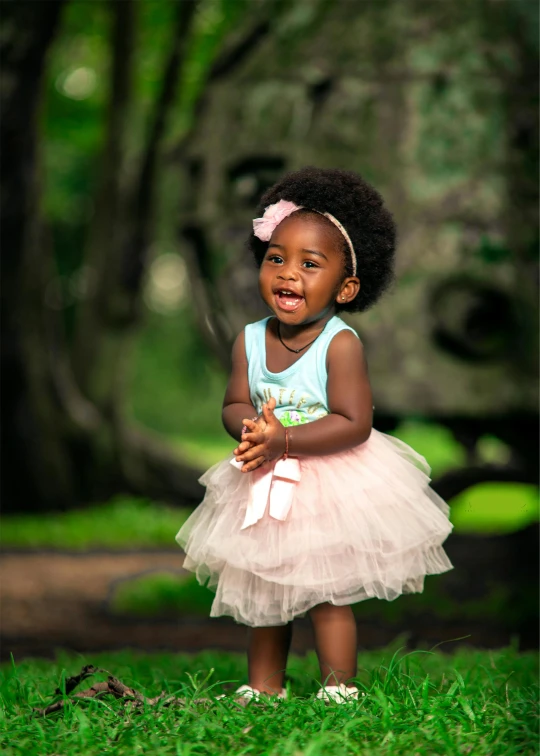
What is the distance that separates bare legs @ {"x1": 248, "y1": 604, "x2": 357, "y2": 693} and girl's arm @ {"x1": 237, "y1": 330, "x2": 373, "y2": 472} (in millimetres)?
536

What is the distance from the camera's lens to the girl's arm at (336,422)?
2.85m

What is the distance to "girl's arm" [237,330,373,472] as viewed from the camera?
2852 millimetres

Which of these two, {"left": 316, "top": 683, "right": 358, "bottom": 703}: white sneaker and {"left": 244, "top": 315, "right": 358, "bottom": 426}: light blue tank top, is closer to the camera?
{"left": 316, "top": 683, "right": 358, "bottom": 703}: white sneaker

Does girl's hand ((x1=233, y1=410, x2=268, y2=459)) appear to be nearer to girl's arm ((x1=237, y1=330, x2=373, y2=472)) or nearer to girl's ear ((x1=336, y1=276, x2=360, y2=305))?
girl's arm ((x1=237, y1=330, x2=373, y2=472))

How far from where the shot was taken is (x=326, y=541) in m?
2.90

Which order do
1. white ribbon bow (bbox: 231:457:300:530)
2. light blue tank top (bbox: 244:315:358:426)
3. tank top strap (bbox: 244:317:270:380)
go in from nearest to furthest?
white ribbon bow (bbox: 231:457:300:530), light blue tank top (bbox: 244:315:358:426), tank top strap (bbox: 244:317:270:380)

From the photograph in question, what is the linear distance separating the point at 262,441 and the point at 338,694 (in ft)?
2.61

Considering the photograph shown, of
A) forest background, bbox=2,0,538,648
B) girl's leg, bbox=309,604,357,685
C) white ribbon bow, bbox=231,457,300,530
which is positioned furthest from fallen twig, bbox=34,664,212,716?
forest background, bbox=2,0,538,648

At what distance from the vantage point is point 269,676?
10.1 feet

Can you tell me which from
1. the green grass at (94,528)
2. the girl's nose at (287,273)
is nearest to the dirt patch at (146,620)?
the green grass at (94,528)

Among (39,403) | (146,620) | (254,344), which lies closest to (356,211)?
(254,344)

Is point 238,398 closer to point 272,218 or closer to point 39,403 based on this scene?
point 272,218

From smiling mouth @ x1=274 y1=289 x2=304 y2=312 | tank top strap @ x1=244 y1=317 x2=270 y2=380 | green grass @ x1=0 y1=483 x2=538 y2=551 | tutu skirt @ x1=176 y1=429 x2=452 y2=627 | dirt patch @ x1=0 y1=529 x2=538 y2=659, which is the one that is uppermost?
smiling mouth @ x1=274 y1=289 x2=304 y2=312

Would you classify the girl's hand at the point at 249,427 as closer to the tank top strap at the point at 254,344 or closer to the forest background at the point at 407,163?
the tank top strap at the point at 254,344
